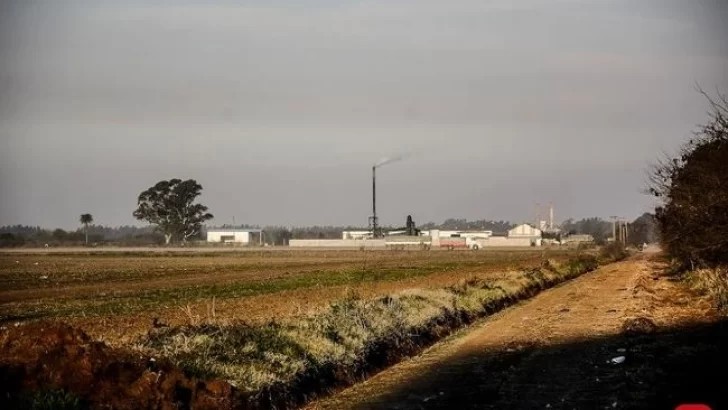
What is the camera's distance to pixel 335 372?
16766 mm

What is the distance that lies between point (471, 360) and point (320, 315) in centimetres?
489

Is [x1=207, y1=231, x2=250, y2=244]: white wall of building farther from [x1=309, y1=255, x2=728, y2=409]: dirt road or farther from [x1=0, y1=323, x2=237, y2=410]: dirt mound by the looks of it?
[x1=0, y1=323, x2=237, y2=410]: dirt mound

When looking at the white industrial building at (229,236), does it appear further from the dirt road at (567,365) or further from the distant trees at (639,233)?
the dirt road at (567,365)

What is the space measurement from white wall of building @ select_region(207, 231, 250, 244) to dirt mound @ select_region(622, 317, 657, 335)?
159 m

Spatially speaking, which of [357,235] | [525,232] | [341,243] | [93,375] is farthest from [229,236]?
[93,375]

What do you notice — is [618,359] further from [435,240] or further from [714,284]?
[435,240]

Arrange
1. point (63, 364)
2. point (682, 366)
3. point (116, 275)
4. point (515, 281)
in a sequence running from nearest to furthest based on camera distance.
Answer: point (63, 364) → point (682, 366) → point (515, 281) → point (116, 275)

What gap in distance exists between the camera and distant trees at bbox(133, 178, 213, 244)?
165m

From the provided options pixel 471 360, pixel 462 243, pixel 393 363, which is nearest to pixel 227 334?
pixel 393 363

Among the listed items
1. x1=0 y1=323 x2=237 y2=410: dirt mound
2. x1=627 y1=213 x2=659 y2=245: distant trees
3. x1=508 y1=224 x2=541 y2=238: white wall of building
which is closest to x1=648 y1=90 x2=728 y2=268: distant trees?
x1=0 y1=323 x2=237 y2=410: dirt mound

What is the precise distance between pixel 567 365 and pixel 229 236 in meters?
167

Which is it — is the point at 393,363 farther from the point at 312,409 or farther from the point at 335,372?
the point at 312,409

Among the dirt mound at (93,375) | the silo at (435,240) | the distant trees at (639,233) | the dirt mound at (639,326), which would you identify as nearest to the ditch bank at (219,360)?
the dirt mound at (93,375)

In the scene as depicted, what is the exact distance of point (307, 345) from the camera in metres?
17.4
